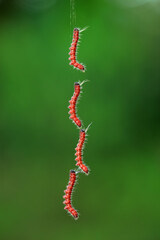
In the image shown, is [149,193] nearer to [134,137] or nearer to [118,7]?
[134,137]

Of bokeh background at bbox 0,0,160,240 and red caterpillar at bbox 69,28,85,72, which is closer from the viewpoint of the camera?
red caterpillar at bbox 69,28,85,72

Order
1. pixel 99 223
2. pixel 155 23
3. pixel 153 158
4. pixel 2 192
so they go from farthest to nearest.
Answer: pixel 155 23 → pixel 153 158 → pixel 2 192 → pixel 99 223

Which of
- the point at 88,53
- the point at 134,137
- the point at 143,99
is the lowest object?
the point at 134,137

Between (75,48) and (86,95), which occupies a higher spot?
(86,95)

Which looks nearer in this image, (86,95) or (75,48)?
(75,48)

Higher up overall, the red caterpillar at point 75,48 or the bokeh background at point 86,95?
the bokeh background at point 86,95

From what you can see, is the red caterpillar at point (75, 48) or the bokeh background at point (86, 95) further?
the bokeh background at point (86, 95)

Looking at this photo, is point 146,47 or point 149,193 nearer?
point 149,193

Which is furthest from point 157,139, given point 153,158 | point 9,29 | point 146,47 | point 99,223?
point 9,29
